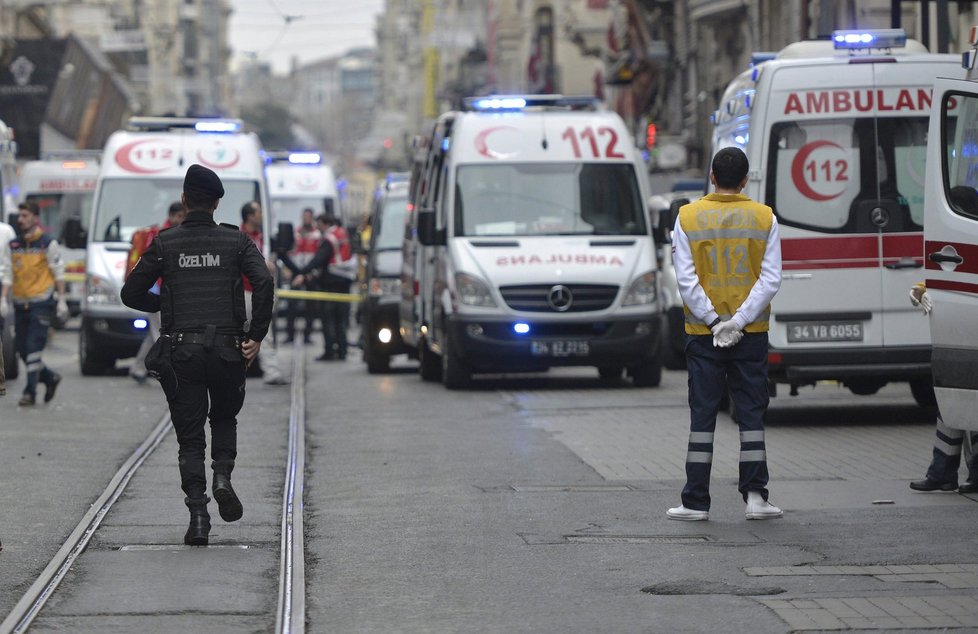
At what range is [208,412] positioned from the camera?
9766 millimetres

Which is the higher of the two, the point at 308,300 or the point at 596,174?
the point at 596,174

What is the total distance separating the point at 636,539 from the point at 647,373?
10068 mm

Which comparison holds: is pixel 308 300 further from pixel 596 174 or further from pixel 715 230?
pixel 715 230

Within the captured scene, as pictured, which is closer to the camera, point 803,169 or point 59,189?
point 803,169

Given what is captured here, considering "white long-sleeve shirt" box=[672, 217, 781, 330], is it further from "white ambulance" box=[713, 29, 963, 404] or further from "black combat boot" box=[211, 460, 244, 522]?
"white ambulance" box=[713, 29, 963, 404]

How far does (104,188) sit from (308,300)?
19.4 feet

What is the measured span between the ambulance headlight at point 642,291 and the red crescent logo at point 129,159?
255 inches

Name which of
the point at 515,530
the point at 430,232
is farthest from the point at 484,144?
the point at 515,530

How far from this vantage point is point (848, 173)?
49.2 ft

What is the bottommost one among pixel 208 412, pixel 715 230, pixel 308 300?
pixel 308 300

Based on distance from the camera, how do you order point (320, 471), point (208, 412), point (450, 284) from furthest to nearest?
point (450, 284)
point (320, 471)
point (208, 412)

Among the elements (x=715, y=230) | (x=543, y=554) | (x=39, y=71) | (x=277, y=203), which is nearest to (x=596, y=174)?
(x=715, y=230)

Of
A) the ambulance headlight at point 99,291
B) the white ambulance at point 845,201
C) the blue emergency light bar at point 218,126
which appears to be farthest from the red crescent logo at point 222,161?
the white ambulance at point 845,201

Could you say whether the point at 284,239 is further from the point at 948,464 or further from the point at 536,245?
the point at 948,464
